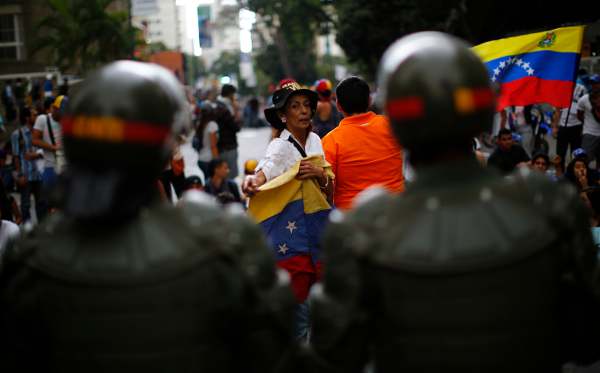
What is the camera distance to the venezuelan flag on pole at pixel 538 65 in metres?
8.52

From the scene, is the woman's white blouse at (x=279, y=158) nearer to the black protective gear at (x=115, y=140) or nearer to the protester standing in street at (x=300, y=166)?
the protester standing in street at (x=300, y=166)

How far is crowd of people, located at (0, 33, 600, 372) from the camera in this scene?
262 cm

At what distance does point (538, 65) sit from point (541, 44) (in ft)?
0.63

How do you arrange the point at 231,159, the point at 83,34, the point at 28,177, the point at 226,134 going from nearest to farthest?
the point at 28,177, the point at 226,134, the point at 231,159, the point at 83,34

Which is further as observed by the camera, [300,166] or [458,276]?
[300,166]

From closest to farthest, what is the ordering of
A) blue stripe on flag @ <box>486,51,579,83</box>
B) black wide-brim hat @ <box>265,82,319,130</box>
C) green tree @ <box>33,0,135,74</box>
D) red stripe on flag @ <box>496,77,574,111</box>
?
black wide-brim hat @ <box>265,82,319,130</box> → blue stripe on flag @ <box>486,51,579,83</box> → red stripe on flag @ <box>496,77,574,111</box> → green tree @ <box>33,0,135,74</box>

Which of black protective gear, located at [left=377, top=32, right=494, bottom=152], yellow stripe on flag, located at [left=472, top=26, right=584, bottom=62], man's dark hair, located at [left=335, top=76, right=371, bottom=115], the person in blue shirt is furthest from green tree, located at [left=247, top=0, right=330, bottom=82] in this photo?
black protective gear, located at [left=377, top=32, right=494, bottom=152]

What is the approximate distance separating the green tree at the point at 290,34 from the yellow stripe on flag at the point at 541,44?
4750 cm

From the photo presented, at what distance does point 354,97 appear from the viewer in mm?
6629

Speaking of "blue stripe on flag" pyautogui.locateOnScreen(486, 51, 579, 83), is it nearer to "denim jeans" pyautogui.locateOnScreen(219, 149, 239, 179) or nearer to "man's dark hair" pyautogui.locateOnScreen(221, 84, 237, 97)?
"denim jeans" pyautogui.locateOnScreen(219, 149, 239, 179)

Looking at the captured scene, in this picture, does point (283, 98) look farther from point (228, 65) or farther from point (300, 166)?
point (228, 65)

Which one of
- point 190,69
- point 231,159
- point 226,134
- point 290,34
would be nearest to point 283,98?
point 226,134

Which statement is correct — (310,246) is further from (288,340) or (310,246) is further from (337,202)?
(288,340)

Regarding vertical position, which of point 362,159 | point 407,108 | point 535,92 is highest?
point 407,108
